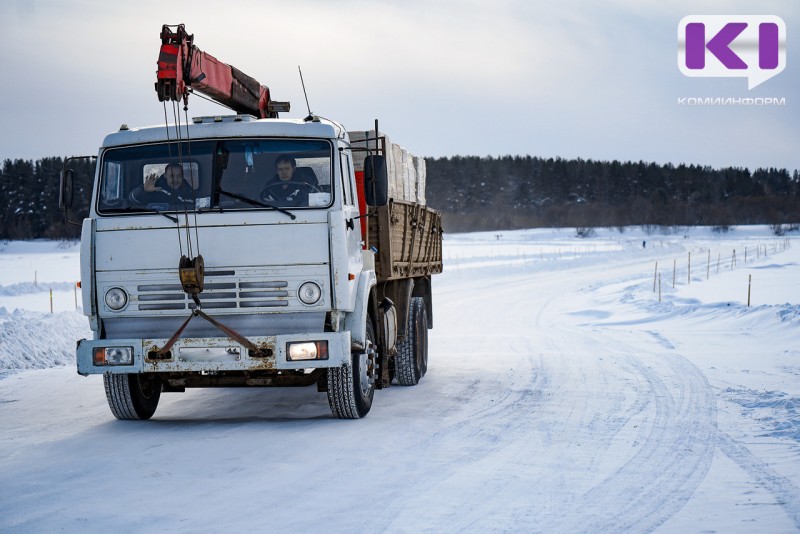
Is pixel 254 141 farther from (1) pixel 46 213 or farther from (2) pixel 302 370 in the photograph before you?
(1) pixel 46 213

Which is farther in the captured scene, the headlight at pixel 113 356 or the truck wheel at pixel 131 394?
the truck wheel at pixel 131 394

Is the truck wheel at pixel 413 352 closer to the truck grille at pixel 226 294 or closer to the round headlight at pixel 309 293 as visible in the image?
the round headlight at pixel 309 293

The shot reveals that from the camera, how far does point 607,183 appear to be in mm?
166000

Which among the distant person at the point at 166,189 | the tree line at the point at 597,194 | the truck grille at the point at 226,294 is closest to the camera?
the truck grille at the point at 226,294

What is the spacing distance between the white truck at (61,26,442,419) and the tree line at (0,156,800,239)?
131 m

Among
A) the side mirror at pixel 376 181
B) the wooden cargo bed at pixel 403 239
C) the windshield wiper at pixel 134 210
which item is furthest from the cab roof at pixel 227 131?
the wooden cargo bed at pixel 403 239

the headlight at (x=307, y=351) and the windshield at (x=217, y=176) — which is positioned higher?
the windshield at (x=217, y=176)

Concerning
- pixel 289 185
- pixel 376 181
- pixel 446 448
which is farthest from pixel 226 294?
pixel 446 448

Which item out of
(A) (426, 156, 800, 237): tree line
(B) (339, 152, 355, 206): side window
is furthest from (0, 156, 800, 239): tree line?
(B) (339, 152, 355, 206): side window

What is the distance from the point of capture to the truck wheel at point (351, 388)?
27.7 feet

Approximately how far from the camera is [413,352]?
11617 millimetres

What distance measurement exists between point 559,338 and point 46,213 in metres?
102

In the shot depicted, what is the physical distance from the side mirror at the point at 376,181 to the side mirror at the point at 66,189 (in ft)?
9.25

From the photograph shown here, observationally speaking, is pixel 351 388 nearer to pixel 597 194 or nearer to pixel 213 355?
pixel 213 355
